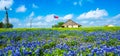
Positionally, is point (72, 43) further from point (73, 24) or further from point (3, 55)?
point (73, 24)

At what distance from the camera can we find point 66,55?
252 inches

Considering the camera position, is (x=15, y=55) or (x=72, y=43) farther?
(x=72, y=43)

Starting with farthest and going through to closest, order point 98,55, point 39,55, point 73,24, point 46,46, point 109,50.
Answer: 1. point 73,24
2. point 46,46
3. point 39,55
4. point 109,50
5. point 98,55

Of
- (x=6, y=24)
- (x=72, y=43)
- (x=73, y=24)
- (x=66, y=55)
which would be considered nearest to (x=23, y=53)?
(x=66, y=55)

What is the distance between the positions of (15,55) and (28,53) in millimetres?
473

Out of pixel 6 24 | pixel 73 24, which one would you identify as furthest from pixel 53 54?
pixel 73 24

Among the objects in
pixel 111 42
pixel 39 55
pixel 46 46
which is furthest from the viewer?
pixel 111 42

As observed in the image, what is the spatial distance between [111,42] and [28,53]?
4587 millimetres

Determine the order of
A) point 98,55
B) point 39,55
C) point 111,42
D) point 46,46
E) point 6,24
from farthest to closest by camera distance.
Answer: point 6,24, point 111,42, point 46,46, point 39,55, point 98,55

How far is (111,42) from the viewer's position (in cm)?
1029

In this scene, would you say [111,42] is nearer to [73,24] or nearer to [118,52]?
[118,52]

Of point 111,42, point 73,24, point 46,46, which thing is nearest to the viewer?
point 46,46

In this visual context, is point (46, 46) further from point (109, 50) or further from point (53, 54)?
point (109, 50)

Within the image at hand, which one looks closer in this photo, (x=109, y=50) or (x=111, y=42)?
(x=109, y=50)
